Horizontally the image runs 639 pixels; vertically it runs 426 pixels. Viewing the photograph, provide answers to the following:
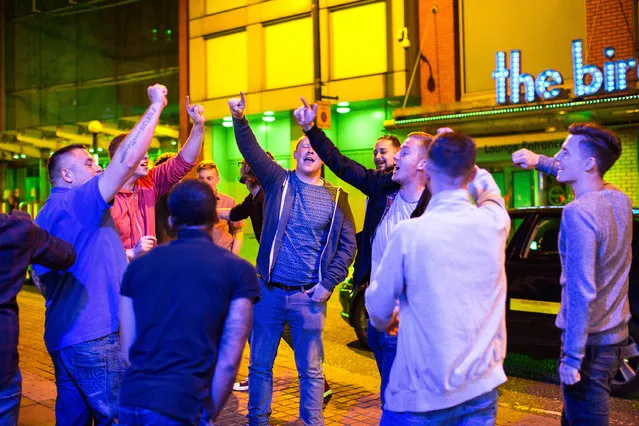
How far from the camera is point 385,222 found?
16.8ft

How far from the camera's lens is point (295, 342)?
5512mm

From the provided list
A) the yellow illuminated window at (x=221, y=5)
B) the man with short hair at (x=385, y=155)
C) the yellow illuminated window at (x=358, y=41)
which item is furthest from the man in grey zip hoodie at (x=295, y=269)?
the yellow illuminated window at (x=221, y=5)

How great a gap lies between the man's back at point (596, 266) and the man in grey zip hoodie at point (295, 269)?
2.01m

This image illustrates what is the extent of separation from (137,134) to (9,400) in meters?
1.56

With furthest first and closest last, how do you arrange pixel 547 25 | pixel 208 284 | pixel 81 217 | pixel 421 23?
pixel 421 23
pixel 547 25
pixel 81 217
pixel 208 284

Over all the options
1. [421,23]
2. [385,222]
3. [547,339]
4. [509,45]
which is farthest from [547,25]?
[385,222]

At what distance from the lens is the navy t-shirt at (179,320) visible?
303 cm

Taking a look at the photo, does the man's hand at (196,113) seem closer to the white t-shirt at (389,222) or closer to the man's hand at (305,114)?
the man's hand at (305,114)

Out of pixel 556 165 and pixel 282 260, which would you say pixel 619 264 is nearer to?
pixel 556 165

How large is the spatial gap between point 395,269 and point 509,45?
48.0ft

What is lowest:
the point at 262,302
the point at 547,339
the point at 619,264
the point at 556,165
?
the point at 547,339

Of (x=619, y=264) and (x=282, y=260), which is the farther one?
(x=282, y=260)

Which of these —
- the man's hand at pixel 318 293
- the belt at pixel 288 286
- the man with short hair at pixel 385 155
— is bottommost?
the man's hand at pixel 318 293

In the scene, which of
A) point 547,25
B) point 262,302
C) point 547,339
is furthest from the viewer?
point 547,25
